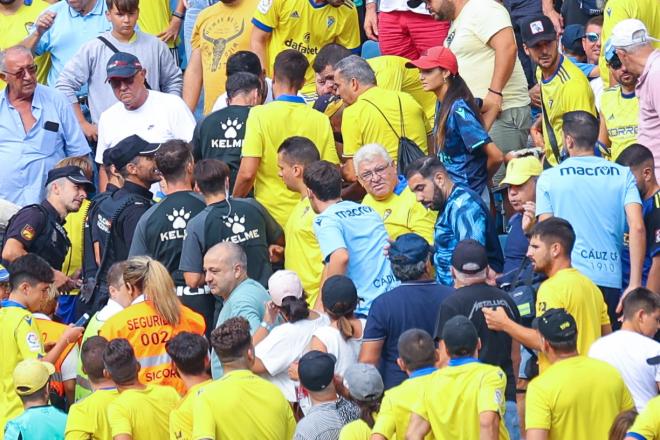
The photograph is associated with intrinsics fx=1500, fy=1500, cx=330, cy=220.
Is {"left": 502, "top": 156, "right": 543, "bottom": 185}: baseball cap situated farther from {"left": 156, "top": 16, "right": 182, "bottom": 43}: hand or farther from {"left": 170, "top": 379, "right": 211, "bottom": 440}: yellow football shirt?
{"left": 156, "top": 16, "right": 182, "bottom": 43}: hand

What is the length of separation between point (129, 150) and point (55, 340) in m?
1.47

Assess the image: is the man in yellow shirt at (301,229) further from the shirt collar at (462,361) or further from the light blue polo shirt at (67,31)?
the light blue polo shirt at (67,31)

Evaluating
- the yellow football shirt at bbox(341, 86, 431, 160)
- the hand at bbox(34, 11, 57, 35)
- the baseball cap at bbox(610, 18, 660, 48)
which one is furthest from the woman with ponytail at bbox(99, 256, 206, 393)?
the hand at bbox(34, 11, 57, 35)

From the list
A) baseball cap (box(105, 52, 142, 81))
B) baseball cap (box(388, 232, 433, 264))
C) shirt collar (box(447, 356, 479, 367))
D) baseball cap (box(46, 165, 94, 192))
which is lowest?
baseball cap (box(46, 165, 94, 192))

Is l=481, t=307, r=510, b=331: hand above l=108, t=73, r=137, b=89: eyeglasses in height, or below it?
below

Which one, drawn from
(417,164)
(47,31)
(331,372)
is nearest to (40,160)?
(47,31)

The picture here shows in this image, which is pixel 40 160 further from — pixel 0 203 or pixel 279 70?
pixel 279 70

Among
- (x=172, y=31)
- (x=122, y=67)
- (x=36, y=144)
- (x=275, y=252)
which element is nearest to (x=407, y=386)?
(x=275, y=252)

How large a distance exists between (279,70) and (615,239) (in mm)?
2859

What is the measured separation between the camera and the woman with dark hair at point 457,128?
413 inches

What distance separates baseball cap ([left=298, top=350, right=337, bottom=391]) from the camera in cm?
798

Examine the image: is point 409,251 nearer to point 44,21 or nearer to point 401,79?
point 401,79

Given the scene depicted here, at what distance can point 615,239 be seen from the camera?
9.42m

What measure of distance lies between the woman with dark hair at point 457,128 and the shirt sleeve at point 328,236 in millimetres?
1478
